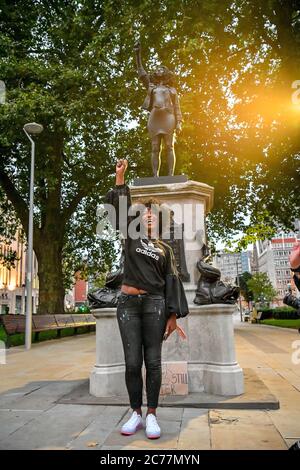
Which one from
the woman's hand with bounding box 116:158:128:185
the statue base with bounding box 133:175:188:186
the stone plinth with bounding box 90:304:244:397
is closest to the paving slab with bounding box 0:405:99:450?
the stone plinth with bounding box 90:304:244:397

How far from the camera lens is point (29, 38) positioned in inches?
715

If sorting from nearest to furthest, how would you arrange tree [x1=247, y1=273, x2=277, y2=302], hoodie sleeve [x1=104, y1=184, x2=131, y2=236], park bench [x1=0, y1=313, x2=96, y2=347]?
hoodie sleeve [x1=104, y1=184, x2=131, y2=236], park bench [x1=0, y1=313, x2=96, y2=347], tree [x1=247, y1=273, x2=277, y2=302]

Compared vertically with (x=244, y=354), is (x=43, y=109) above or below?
above

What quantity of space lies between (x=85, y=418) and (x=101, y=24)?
18.6 metres

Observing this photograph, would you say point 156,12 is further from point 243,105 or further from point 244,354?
point 244,354

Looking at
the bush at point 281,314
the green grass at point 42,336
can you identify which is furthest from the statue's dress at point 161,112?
the bush at point 281,314

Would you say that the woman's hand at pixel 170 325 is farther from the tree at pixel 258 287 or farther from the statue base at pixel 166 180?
the tree at pixel 258 287

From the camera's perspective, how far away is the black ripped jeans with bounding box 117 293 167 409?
3527 millimetres

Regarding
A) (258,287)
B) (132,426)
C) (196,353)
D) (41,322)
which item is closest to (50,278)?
(41,322)

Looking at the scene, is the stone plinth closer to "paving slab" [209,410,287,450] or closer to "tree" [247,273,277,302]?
"paving slab" [209,410,287,450]

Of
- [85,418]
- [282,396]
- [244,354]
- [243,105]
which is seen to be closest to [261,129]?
[243,105]

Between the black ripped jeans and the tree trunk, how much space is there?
15401 millimetres

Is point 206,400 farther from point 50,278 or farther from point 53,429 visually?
point 50,278

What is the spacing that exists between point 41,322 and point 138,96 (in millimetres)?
9967
